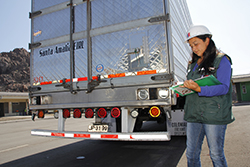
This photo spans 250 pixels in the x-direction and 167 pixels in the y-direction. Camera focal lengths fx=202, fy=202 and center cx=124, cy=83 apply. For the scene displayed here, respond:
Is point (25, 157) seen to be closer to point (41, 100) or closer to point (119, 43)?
point (41, 100)

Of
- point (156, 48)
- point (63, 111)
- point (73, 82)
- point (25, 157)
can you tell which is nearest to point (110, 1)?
point (156, 48)

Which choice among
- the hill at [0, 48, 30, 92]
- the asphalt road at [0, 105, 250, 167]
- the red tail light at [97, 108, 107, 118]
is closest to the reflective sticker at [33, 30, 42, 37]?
the red tail light at [97, 108, 107, 118]

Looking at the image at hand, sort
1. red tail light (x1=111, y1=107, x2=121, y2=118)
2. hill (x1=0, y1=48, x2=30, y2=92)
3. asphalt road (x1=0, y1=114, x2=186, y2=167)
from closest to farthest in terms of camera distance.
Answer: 1. red tail light (x1=111, y1=107, x2=121, y2=118)
2. asphalt road (x1=0, y1=114, x2=186, y2=167)
3. hill (x1=0, y1=48, x2=30, y2=92)

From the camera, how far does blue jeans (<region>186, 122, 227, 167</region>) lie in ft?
6.71

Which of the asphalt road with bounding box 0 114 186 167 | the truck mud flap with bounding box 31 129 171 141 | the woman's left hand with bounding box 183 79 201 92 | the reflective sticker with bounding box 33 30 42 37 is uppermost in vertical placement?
the reflective sticker with bounding box 33 30 42 37

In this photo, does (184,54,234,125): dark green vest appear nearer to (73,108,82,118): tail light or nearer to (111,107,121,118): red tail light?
(111,107,121,118): red tail light

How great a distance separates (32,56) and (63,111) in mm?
1748

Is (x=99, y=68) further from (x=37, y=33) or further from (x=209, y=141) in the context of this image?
(x=209, y=141)

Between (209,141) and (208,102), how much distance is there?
1.36 feet

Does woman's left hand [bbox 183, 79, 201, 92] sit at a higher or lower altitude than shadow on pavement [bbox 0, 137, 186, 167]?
higher

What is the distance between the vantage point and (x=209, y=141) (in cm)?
212

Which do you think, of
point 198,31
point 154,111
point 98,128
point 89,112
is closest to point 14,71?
point 89,112

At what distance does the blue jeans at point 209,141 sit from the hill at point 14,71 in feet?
281

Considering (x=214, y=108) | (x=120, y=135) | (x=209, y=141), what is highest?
(x=214, y=108)
